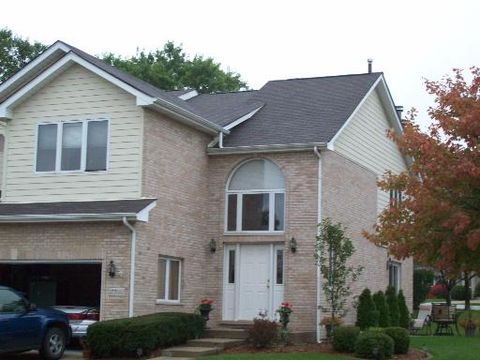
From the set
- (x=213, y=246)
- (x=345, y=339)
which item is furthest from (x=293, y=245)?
(x=345, y=339)

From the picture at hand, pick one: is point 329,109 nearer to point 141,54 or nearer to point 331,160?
point 331,160

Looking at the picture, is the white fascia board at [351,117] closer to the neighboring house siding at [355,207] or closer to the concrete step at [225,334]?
the neighboring house siding at [355,207]

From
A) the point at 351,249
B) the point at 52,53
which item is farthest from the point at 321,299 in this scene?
the point at 52,53

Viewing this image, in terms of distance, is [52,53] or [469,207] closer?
[469,207]

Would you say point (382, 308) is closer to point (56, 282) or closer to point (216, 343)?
point (216, 343)

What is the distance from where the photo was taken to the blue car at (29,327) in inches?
695

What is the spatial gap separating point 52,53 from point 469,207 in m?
12.6

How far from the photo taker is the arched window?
24188mm

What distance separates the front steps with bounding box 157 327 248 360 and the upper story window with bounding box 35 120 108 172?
5.26 metres

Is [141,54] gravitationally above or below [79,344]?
above

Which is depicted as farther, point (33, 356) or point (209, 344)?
point (209, 344)

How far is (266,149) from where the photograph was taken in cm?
2398

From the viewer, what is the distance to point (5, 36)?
50062 mm

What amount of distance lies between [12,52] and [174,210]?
3096 cm
